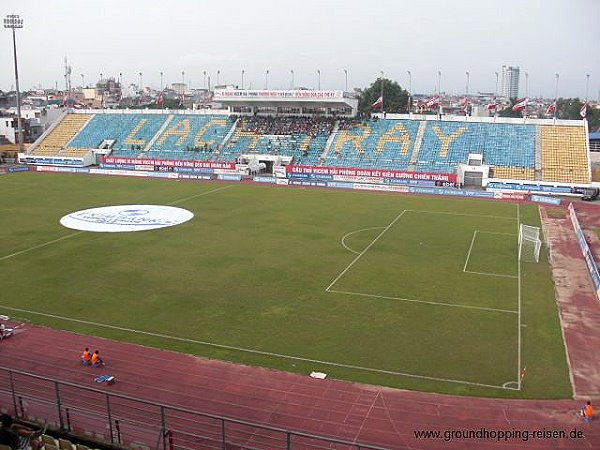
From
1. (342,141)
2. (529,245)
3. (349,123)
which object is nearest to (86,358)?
(529,245)

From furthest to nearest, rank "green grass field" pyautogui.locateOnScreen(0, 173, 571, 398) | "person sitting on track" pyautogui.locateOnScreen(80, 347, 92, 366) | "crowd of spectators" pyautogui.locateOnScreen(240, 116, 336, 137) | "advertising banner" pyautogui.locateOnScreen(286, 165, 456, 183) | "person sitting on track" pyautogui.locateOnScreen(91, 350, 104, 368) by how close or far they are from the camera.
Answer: "crowd of spectators" pyautogui.locateOnScreen(240, 116, 336, 137) < "advertising banner" pyautogui.locateOnScreen(286, 165, 456, 183) < "green grass field" pyautogui.locateOnScreen(0, 173, 571, 398) < "person sitting on track" pyautogui.locateOnScreen(80, 347, 92, 366) < "person sitting on track" pyautogui.locateOnScreen(91, 350, 104, 368)

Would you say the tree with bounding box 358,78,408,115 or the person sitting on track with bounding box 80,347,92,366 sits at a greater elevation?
the tree with bounding box 358,78,408,115

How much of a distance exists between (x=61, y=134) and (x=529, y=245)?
Answer: 75.3m

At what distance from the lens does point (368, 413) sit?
1656 centimetres

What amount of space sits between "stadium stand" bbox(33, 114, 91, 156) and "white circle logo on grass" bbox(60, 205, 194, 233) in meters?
42.5

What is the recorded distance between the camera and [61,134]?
287 feet

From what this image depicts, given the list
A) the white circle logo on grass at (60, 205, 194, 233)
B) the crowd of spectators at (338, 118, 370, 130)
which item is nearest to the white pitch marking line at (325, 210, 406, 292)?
the white circle logo on grass at (60, 205, 194, 233)


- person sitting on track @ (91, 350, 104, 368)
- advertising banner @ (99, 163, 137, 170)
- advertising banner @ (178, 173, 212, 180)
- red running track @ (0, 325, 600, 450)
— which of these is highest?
advertising banner @ (99, 163, 137, 170)

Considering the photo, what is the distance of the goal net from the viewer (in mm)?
33594

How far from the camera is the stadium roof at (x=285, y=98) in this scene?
7500 cm

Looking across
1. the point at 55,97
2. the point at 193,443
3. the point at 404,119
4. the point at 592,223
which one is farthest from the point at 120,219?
the point at 55,97

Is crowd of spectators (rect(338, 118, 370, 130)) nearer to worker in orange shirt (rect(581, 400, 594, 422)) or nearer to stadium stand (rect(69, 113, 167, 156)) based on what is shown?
stadium stand (rect(69, 113, 167, 156))

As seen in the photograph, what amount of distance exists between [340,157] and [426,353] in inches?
2060

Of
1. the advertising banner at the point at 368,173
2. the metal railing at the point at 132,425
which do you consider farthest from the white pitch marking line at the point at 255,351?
the advertising banner at the point at 368,173
